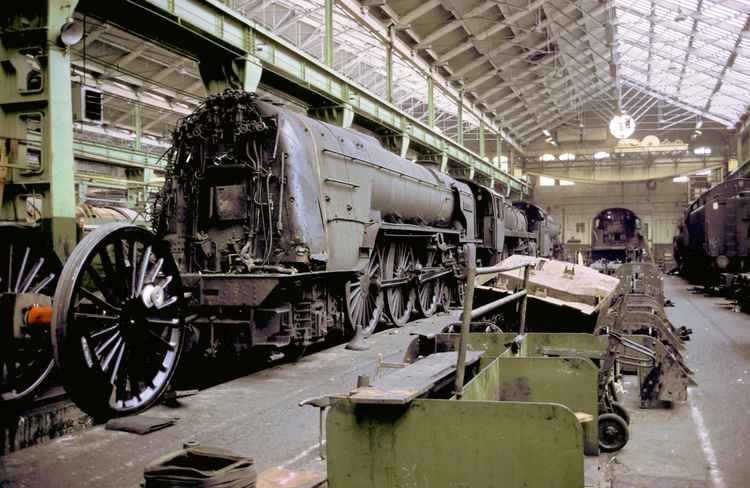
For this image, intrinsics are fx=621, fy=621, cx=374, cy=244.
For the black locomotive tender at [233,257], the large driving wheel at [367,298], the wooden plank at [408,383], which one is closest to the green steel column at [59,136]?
the black locomotive tender at [233,257]

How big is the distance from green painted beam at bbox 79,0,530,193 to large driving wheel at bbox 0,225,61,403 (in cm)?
459

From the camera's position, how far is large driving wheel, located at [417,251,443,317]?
36.8 feet

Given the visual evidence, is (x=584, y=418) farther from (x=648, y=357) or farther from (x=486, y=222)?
(x=486, y=222)

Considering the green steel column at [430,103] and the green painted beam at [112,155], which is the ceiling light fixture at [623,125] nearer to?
the green steel column at [430,103]

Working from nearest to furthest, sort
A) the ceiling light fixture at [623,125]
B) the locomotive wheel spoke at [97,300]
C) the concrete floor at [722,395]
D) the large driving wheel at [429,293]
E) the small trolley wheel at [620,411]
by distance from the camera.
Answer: the concrete floor at [722,395] < the locomotive wheel spoke at [97,300] < the small trolley wheel at [620,411] < the large driving wheel at [429,293] < the ceiling light fixture at [623,125]

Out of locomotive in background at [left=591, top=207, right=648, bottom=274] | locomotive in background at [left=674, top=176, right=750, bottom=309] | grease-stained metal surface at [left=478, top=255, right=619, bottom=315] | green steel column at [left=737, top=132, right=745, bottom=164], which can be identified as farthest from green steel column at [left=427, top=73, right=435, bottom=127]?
green steel column at [left=737, top=132, right=745, bottom=164]

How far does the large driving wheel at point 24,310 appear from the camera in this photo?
4.21 meters

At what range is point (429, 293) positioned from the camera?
39.2 feet

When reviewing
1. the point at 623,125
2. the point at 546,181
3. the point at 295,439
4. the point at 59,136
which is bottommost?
the point at 295,439

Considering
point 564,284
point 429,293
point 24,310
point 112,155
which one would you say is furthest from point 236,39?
point 112,155

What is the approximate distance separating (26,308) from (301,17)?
16.8 m

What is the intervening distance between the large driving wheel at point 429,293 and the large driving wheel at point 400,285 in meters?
0.25

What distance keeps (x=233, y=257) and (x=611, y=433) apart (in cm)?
419

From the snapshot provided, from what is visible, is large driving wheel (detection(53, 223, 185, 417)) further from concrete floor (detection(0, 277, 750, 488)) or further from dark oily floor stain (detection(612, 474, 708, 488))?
dark oily floor stain (detection(612, 474, 708, 488))
